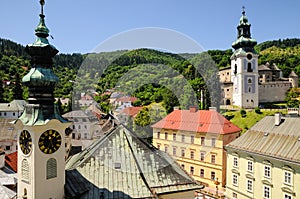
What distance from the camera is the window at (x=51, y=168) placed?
12.2 metres

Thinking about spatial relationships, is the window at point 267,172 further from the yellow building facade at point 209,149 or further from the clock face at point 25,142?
the clock face at point 25,142

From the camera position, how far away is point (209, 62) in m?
18.6

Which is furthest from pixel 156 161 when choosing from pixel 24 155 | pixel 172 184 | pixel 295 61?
pixel 295 61

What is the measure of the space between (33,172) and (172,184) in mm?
7077

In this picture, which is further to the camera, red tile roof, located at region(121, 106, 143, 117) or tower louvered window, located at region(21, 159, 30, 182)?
red tile roof, located at region(121, 106, 143, 117)

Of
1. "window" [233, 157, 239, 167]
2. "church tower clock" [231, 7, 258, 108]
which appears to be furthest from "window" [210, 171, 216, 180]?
"church tower clock" [231, 7, 258, 108]

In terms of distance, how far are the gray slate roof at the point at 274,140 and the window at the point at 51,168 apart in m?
19.1

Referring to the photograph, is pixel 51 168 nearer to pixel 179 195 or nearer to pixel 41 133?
pixel 41 133

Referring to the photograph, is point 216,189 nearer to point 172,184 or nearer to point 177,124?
point 177,124

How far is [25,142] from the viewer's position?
12305 mm

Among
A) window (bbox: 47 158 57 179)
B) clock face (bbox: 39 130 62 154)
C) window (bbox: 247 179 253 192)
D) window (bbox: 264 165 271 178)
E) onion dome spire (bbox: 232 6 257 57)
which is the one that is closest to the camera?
clock face (bbox: 39 130 62 154)

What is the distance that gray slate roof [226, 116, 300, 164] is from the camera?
23.8 meters

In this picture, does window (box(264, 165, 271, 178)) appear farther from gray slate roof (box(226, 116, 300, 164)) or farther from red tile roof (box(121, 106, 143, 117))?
red tile roof (box(121, 106, 143, 117))

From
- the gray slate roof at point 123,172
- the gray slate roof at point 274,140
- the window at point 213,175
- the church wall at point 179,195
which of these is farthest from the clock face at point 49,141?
the window at point 213,175
